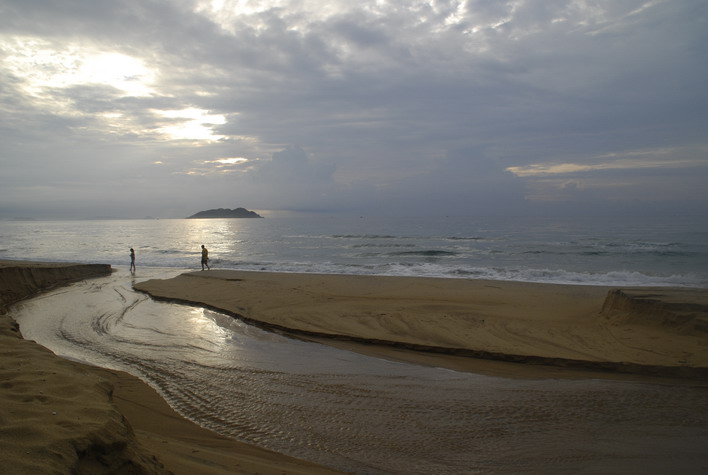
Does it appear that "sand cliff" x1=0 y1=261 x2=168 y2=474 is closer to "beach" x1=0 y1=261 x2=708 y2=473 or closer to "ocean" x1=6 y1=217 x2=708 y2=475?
"beach" x1=0 y1=261 x2=708 y2=473

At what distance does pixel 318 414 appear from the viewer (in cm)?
502

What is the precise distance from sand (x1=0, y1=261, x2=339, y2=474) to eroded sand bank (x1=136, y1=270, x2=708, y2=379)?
4.81 metres

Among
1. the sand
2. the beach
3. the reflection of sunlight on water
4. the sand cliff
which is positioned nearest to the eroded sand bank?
the beach

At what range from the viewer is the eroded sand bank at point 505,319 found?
749 cm

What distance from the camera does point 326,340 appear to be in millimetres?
8906

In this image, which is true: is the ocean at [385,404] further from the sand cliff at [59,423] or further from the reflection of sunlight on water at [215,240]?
the reflection of sunlight on water at [215,240]

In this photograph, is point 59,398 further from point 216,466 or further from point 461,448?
point 461,448

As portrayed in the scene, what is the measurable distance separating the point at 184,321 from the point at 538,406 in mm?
8719

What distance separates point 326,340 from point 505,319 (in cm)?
486

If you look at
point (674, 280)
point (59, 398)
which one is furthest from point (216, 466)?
→ point (674, 280)

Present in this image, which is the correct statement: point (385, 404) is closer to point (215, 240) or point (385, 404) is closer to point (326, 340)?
point (326, 340)

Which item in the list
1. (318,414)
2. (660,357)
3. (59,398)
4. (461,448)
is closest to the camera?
(59,398)

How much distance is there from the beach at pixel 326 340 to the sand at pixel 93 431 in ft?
0.04

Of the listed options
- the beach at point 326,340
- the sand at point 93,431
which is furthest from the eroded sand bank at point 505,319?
the sand at point 93,431
